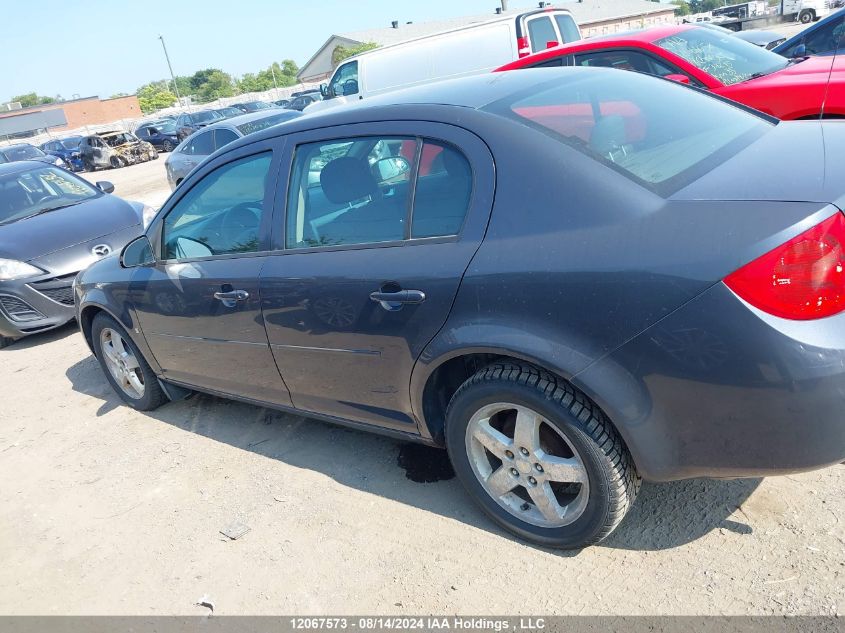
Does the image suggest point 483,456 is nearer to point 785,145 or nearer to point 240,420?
point 785,145

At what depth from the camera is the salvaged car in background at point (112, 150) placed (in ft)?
93.9

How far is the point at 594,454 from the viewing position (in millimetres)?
2312

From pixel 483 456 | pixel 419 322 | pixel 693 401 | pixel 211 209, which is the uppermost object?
pixel 211 209

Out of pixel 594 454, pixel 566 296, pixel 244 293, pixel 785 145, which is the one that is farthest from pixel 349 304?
pixel 785 145

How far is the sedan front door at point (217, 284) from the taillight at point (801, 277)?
7.00 feet

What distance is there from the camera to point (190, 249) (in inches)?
145

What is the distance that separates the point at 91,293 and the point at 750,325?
3.98 meters

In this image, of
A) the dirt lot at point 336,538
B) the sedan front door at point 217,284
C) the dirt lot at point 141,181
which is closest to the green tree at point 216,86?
the dirt lot at point 141,181

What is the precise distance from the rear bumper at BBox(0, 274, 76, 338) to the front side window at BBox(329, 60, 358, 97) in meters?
8.78

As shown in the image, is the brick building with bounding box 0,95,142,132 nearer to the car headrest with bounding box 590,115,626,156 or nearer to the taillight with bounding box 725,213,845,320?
the car headrest with bounding box 590,115,626,156

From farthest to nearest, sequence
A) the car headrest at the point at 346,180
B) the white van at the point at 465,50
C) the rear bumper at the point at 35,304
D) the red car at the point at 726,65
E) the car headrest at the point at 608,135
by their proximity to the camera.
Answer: the white van at the point at 465,50
the rear bumper at the point at 35,304
the red car at the point at 726,65
the car headrest at the point at 346,180
the car headrest at the point at 608,135

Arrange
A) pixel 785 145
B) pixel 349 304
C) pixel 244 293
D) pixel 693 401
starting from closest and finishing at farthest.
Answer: pixel 693 401 < pixel 785 145 < pixel 349 304 < pixel 244 293

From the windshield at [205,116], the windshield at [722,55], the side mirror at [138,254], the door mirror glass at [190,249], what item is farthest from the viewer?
the windshield at [205,116]

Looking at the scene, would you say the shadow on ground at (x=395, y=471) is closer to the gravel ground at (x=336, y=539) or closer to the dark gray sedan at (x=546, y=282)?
the gravel ground at (x=336, y=539)
